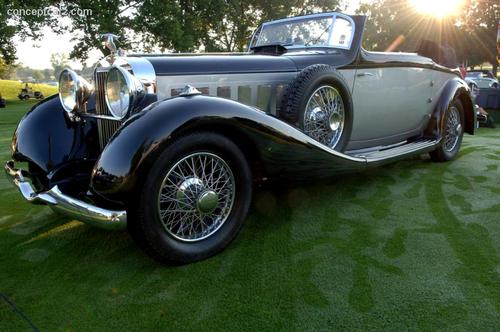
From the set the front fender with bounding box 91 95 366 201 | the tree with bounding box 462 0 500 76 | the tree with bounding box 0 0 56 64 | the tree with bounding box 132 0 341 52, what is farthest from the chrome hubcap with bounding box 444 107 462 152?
the tree with bounding box 462 0 500 76

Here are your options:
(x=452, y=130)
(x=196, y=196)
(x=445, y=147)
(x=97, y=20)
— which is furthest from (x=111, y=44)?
(x=97, y=20)

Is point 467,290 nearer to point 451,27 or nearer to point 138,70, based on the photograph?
point 138,70

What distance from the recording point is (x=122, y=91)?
2.46 meters

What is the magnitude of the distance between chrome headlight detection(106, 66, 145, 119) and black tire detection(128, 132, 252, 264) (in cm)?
55

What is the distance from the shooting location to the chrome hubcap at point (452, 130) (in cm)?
479

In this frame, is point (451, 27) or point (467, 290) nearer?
point (467, 290)

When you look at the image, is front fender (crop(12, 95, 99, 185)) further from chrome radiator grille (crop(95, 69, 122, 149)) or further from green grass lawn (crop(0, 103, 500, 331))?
green grass lawn (crop(0, 103, 500, 331))

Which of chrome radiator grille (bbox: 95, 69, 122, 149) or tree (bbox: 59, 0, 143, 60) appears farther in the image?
tree (bbox: 59, 0, 143, 60)

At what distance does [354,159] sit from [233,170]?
1171 mm

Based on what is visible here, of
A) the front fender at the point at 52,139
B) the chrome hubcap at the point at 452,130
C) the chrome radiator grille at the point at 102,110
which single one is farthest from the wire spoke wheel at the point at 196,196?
the chrome hubcap at the point at 452,130

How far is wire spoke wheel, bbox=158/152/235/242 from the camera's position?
7.23 feet

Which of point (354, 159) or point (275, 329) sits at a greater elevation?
point (354, 159)

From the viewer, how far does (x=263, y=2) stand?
69.3ft

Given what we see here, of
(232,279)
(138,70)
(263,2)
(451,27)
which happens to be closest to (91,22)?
(263,2)
